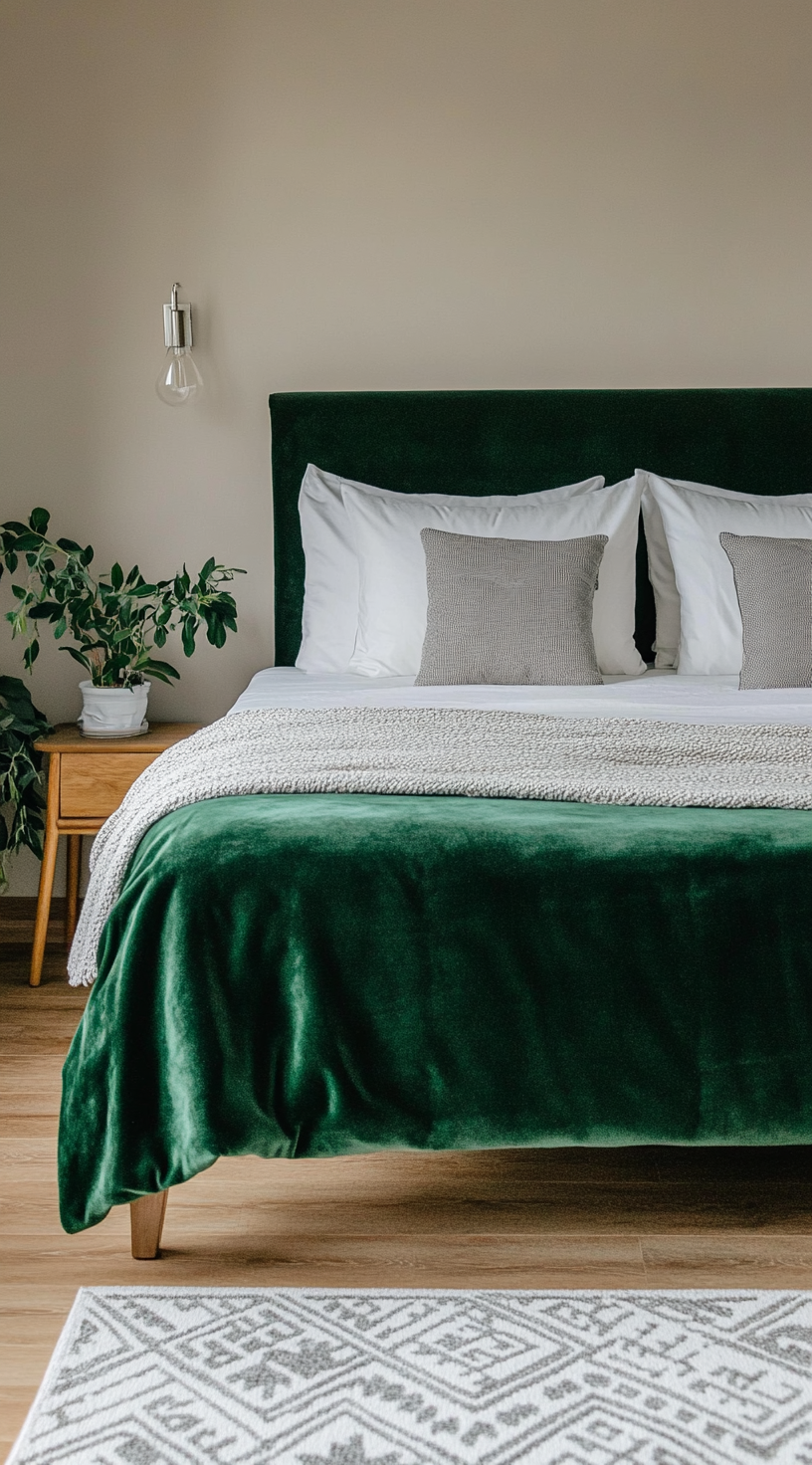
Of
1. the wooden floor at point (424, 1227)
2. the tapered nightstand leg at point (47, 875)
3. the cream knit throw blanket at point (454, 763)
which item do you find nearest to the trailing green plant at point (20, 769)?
the tapered nightstand leg at point (47, 875)

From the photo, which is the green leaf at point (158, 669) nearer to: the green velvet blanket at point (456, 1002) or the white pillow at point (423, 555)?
the white pillow at point (423, 555)

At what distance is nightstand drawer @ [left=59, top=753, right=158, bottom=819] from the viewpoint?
3.04 metres

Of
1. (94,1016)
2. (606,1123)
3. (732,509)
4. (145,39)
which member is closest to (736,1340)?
(606,1123)

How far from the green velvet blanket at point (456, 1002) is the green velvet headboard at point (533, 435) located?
6.30ft

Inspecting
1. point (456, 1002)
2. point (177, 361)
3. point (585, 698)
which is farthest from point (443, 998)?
point (177, 361)

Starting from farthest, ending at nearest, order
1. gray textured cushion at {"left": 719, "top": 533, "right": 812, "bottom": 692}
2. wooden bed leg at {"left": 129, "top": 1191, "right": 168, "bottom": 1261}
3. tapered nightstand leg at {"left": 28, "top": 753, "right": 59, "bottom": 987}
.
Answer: tapered nightstand leg at {"left": 28, "top": 753, "right": 59, "bottom": 987} < gray textured cushion at {"left": 719, "top": 533, "right": 812, "bottom": 692} < wooden bed leg at {"left": 129, "top": 1191, "right": 168, "bottom": 1261}

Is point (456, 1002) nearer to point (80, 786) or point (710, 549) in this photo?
point (80, 786)

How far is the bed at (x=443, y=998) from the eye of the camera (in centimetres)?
165

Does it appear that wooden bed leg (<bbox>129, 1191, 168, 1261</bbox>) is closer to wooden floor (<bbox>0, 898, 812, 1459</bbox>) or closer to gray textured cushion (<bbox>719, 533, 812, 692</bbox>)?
wooden floor (<bbox>0, 898, 812, 1459</bbox>)

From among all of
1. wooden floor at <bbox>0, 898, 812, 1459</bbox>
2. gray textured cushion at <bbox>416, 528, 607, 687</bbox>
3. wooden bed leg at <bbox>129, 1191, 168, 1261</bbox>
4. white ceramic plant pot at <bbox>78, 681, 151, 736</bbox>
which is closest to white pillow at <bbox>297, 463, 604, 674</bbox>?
gray textured cushion at <bbox>416, 528, 607, 687</bbox>

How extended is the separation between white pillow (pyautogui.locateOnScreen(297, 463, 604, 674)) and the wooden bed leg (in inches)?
69.0

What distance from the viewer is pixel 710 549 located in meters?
3.19

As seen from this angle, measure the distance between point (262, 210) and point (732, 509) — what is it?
5.14 feet

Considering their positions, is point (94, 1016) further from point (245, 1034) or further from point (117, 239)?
point (117, 239)
